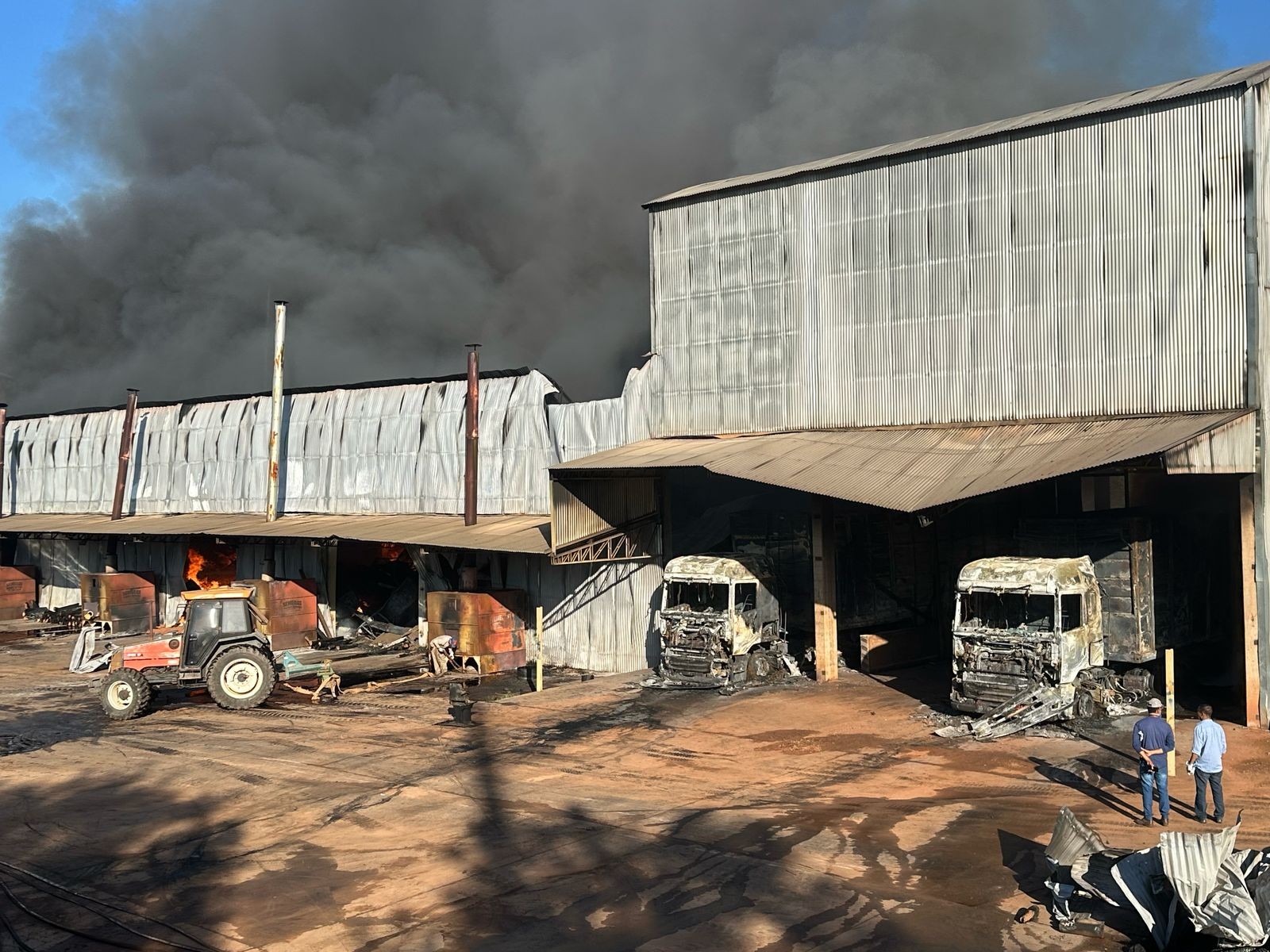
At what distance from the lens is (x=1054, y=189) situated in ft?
69.7

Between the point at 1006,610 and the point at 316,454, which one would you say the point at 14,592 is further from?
the point at 1006,610

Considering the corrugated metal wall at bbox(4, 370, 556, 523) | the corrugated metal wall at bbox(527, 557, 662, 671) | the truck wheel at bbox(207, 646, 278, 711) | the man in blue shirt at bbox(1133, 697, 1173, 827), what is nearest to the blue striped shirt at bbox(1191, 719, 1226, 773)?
the man in blue shirt at bbox(1133, 697, 1173, 827)

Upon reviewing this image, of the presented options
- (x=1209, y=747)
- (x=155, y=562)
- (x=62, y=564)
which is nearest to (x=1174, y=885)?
(x=1209, y=747)

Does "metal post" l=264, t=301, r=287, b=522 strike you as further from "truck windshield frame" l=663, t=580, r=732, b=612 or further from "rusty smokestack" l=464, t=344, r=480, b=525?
"truck windshield frame" l=663, t=580, r=732, b=612

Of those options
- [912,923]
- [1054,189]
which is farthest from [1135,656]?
[912,923]

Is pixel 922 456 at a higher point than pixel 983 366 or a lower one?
lower

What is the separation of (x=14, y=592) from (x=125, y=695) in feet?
91.1

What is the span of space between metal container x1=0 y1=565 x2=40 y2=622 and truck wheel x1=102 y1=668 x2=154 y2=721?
2657cm

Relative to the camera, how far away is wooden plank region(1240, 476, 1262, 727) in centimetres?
1831

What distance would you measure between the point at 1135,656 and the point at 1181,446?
4.09m

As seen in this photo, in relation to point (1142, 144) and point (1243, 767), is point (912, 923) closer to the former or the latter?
point (1243, 767)

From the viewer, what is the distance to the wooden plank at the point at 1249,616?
18.3 meters

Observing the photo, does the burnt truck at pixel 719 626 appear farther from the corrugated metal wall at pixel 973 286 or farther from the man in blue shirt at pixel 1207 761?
the man in blue shirt at pixel 1207 761

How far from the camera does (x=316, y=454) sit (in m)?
36.2
